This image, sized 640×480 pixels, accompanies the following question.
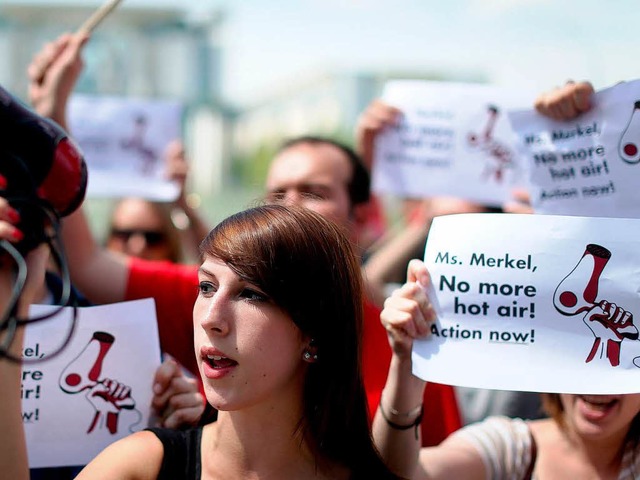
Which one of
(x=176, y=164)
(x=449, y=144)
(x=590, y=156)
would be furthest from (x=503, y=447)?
(x=176, y=164)

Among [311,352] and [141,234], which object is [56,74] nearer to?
[141,234]

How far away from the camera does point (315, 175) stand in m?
3.22

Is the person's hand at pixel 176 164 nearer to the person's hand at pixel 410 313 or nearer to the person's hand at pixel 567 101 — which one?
the person's hand at pixel 567 101

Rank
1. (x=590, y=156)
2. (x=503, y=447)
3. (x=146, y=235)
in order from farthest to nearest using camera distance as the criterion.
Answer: (x=146, y=235)
(x=590, y=156)
(x=503, y=447)

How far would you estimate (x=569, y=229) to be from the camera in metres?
2.08

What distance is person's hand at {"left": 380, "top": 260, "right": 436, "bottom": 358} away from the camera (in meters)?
2.11

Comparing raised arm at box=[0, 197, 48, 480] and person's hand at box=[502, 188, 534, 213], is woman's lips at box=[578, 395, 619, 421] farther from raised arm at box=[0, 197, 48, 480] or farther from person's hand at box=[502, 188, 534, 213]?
raised arm at box=[0, 197, 48, 480]

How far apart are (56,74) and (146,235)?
1.16m

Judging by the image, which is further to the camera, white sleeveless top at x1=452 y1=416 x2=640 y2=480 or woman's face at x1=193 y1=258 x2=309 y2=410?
white sleeveless top at x1=452 y1=416 x2=640 y2=480

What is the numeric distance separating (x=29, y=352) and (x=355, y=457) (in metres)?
0.84

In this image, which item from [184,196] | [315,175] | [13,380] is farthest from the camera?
[184,196]

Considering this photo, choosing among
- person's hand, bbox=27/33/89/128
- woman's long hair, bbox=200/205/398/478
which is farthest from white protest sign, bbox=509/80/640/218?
person's hand, bbox=27/33/89/128

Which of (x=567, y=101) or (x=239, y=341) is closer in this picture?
(x=239, y=341)

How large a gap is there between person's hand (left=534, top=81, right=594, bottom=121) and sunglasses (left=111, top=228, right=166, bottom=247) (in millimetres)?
1974
